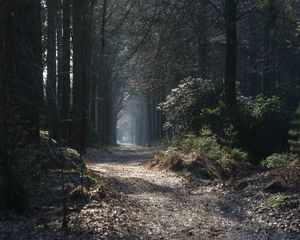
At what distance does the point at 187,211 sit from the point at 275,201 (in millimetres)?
1542

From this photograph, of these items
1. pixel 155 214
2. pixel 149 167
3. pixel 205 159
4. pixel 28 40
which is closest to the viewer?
pixel 155 214

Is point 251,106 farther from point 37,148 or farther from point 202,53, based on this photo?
point 37,148

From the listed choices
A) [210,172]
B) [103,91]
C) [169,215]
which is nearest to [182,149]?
[210,172]

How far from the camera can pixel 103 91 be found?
40.7 metres

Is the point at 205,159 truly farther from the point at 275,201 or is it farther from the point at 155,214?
the point at 155,214

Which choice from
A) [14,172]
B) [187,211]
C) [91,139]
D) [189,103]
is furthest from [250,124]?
[91,139]

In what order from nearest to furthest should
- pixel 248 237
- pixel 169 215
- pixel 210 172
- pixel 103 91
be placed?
pixel 248 237, pixel 169 215, pixel 210 172, pixel 103 91

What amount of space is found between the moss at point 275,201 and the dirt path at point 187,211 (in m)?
0.42

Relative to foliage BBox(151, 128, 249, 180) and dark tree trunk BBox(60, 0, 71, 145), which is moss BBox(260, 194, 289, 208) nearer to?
foliage BBox(151, 128, 249, 180)

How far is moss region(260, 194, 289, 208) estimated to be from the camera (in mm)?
8500

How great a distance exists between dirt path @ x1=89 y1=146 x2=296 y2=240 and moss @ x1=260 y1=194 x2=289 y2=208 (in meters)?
0.42

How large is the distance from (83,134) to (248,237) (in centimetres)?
1420

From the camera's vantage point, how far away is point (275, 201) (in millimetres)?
8727

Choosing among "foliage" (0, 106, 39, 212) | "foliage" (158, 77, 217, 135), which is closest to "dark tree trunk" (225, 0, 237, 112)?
"foliage" (158, 77, 217, 135)
